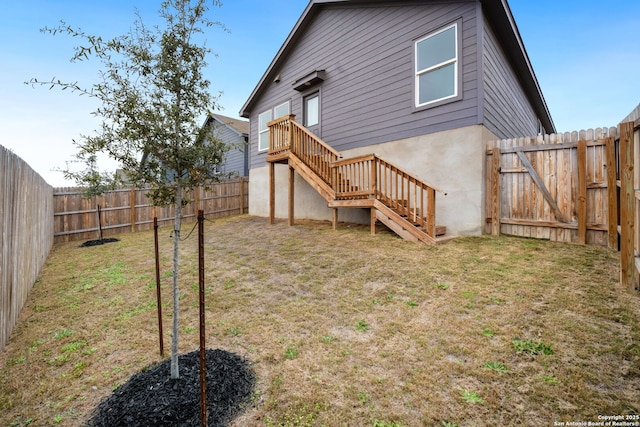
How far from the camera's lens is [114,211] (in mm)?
10734

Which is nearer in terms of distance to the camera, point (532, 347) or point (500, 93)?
point (532, 347)

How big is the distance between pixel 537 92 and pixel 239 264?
12081 millimetres

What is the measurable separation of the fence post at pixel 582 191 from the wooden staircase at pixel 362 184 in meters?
2.40

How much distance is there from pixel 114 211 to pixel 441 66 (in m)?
11.9

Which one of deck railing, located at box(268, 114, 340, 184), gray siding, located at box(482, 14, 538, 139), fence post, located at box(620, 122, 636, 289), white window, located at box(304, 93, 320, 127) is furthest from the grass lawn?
white window, located at box(304, 93, 320, 127)

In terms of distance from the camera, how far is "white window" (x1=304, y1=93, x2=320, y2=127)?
1016 cm

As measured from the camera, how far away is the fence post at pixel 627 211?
339 centimetres

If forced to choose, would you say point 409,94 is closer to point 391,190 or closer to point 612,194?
point 391,190

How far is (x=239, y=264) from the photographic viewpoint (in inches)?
217

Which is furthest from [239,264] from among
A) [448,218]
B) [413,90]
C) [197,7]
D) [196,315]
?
[413,90]

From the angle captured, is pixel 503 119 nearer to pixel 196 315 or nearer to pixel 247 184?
pixel 196 315

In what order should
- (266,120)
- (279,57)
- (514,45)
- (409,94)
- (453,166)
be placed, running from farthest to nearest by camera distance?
(266,120) → (279,57) → (514,45) → (409,94) → (453,166)

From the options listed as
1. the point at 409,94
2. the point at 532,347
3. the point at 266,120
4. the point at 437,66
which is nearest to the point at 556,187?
the point at 437,66

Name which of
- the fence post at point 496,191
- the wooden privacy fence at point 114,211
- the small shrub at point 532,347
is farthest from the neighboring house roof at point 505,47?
the small shrub at point 532,347
